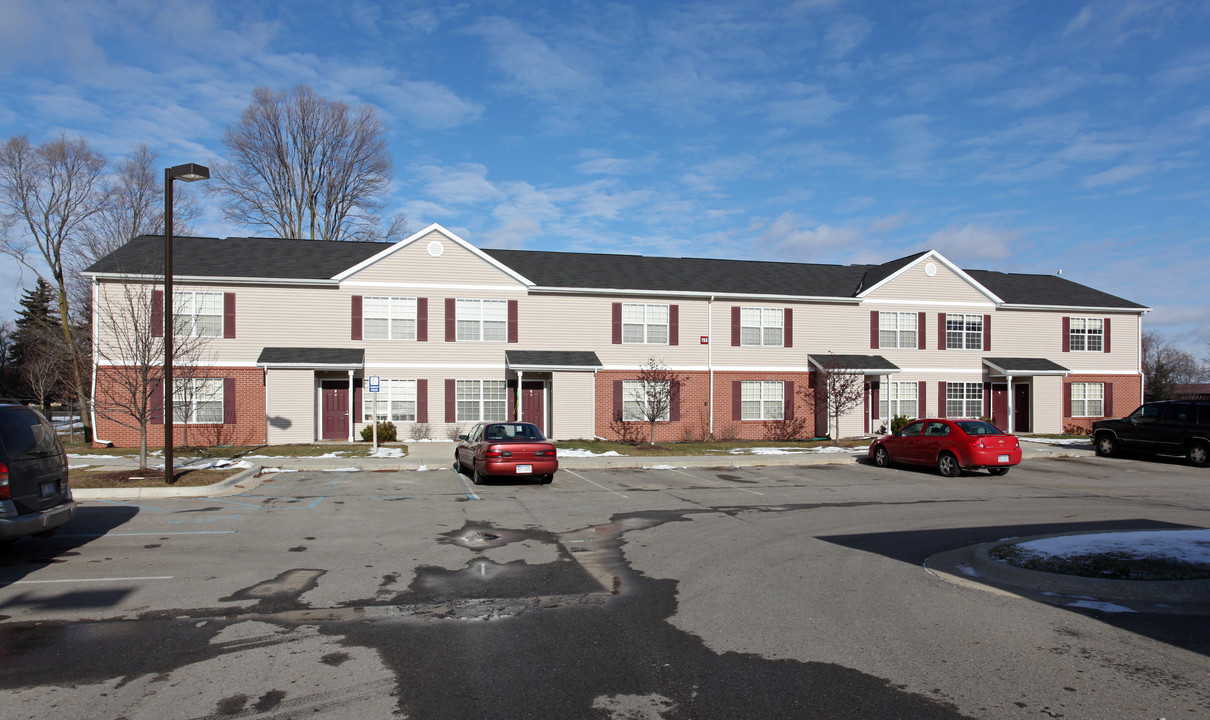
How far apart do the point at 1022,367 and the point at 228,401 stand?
30.7 m

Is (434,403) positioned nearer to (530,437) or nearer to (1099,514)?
(530,437)

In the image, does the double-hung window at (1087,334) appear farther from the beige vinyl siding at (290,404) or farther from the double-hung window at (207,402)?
the double-hung window at (207,402)

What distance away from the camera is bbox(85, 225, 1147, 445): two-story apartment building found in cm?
2659

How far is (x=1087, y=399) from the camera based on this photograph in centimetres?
3409

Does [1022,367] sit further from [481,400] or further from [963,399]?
[481,400]

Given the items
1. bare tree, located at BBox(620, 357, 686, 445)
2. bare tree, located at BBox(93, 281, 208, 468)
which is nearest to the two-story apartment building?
bare tree, located at BBox(620, 357, 686, 445)

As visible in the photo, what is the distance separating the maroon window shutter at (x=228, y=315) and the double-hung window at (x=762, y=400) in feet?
61.7

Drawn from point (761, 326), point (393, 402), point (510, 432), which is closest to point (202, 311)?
point (393, 402)

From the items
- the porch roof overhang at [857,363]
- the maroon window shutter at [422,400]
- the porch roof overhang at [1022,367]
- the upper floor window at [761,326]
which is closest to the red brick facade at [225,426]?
the maroon window shutter at [422,400]

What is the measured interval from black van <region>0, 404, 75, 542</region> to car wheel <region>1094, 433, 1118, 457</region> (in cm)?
2705

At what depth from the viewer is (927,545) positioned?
1027cm

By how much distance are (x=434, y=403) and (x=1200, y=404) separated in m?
24.1

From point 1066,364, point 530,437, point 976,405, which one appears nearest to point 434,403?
point 530,437

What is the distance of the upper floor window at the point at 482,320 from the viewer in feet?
93.4
